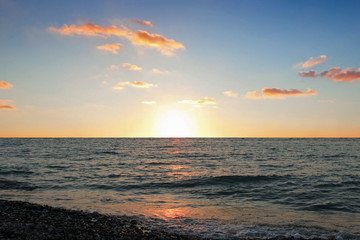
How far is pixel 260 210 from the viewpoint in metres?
15.7

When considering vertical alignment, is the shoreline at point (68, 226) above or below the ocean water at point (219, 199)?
above

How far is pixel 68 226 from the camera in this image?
10.8 meters

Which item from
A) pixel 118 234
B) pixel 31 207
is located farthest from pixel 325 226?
pixel 31 207

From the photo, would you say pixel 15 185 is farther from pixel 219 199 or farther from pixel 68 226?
pixel 219 199

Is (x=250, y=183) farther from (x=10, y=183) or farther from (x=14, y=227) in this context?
(x=10, y=183)

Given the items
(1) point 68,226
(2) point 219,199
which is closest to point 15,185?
(1) point 68,226

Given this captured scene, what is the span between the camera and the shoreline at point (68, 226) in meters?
9.52

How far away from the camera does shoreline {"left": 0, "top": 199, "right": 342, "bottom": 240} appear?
9516 mm

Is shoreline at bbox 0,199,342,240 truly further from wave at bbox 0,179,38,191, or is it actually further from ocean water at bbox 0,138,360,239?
wave at bbox 0,179,38,191

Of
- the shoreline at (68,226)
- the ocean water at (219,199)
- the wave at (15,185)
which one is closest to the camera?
the shoreline at (68,226)

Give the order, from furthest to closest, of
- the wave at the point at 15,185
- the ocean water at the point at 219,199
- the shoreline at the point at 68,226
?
the wave at the point at 15,185 → the ocean water at the point at 219,199 → the shoreline at the point at 68,226

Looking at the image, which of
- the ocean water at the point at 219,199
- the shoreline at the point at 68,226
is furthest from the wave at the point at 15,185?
the shoreline at the point at 68,226

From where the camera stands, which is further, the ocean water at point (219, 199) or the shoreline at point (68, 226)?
the ocean water at point (219, 199)

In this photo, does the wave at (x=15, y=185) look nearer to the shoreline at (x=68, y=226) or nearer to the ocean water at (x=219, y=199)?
the ocean water at (x=219, y=199)
